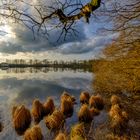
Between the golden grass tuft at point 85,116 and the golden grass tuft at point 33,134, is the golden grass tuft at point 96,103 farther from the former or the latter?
the golden grass tuft at point 33,134

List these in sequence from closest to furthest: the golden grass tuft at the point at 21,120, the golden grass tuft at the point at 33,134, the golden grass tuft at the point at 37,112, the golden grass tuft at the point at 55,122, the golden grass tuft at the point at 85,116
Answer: the golden grass tuft at the point at 33,134 → the golden grass tuft at the point at 55,122 → the golden grass tuft at the point at 21,120 → the golden grass tuft at the point at 85,116 → the golden grass tuft at the point at 37,112

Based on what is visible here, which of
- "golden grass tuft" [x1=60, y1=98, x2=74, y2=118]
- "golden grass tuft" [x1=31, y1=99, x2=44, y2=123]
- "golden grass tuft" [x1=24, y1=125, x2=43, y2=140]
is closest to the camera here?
"golden grass tuft" [x1=24, y1=125, x2=43, y2=140]

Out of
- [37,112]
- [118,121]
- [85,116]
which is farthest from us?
[37,112]

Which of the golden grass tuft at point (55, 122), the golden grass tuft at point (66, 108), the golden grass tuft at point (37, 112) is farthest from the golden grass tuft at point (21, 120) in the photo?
the golden grass tuft at point (66, 108)

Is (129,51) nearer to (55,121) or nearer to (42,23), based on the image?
(55,121)

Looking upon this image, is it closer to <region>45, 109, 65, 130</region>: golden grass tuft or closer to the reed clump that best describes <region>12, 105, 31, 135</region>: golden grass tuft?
<region>45, 109, 65, 130</region>: golden grass tuft

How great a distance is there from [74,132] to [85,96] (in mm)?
16085

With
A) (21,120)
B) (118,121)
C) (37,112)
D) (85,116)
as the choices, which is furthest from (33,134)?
(37,112)

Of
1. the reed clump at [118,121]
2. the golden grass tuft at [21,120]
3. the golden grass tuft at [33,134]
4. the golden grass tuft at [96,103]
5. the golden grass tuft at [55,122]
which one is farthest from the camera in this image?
the golden grass tuft at [96,103]

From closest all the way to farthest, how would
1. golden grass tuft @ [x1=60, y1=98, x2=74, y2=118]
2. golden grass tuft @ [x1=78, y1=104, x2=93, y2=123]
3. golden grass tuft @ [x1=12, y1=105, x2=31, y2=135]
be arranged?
1. golden grass tuft @ [x1=12, y1=105, x2=31, y2=135]
2. golden grass tuft @ [x1=78, y1=104, x2=93, y2=123]
3. golden grass tuft @ [x1=60, y1=98, x2=74, y2=118]

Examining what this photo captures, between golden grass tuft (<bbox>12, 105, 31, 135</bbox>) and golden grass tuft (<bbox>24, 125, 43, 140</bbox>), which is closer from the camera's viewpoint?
golden grass tuft (<bbox>24, 125, 43, 140</bbox>)

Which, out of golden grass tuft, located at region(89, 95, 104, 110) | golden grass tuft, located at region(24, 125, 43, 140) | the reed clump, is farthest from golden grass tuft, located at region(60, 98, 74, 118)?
golden grass tuft, located at region(24, 125, 43, 140)

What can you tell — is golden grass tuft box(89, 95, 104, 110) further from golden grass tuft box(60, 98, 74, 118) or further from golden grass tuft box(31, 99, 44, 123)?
golden grass tuft box(31, 99, 44, 123)

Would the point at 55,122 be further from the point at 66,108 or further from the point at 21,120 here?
the point at 66,108
